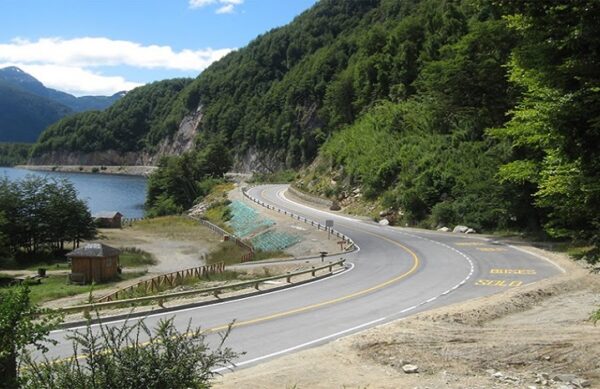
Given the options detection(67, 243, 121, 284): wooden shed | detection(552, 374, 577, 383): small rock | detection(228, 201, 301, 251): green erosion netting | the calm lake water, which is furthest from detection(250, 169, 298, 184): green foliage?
detection(552, 374, 577, 383): small rock

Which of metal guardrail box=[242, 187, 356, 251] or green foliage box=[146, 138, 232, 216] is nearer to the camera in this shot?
metal guardrail box=[242, 187, 356, 251]

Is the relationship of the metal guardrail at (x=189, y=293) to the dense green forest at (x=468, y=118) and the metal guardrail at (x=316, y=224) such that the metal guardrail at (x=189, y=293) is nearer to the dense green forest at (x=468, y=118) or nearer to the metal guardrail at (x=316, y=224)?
the metal guardrail at (x=316, y=224)

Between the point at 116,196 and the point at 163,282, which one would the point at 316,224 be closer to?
the point at 163,282

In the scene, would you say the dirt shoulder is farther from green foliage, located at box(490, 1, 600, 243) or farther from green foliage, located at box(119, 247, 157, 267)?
green foliage, located at box(119, 247, 157, 267)

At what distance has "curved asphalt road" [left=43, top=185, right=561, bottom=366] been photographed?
1645cm

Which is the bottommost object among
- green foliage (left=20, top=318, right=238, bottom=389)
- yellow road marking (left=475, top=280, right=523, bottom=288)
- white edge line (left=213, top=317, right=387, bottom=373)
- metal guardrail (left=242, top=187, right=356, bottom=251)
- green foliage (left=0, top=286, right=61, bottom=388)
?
metal guardrail (left=242, top=187, right=356, bottom=251)

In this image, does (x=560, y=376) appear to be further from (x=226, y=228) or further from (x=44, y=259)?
(x=226, y=228)

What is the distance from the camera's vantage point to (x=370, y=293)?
78.2 ft

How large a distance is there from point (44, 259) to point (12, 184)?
388 inches

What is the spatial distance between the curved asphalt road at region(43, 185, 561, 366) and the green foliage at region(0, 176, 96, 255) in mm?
32981

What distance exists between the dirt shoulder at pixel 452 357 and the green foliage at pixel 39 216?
48.2m

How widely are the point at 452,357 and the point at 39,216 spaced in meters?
53.0

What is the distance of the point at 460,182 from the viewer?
51.8 meters

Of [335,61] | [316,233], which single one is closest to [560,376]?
[316,233]
